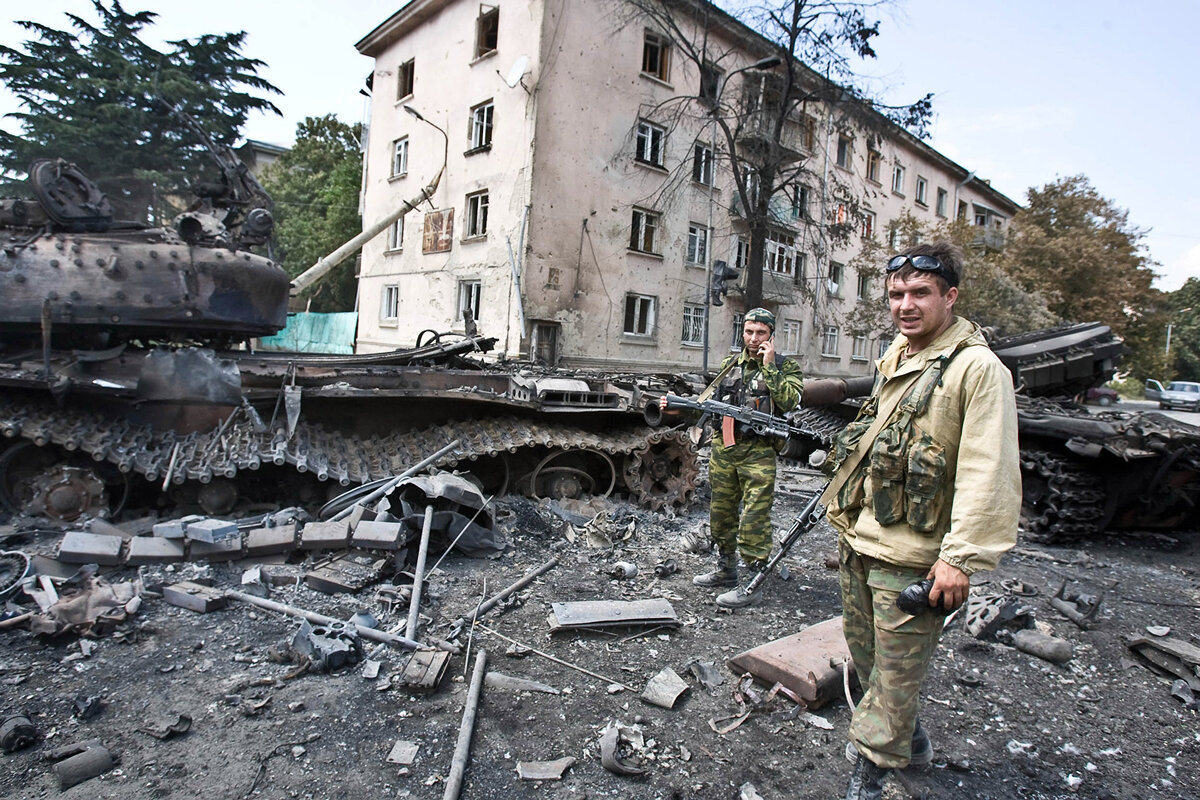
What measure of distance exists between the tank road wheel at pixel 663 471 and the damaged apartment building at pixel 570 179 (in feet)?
32.3

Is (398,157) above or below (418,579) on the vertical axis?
above

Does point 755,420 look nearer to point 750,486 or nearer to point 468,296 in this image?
point 750,486

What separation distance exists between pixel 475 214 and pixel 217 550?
14888mm

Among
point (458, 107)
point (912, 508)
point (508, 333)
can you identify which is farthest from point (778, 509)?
point (458, 107)

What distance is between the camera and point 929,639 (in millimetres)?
2371

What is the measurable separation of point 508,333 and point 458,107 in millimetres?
6771

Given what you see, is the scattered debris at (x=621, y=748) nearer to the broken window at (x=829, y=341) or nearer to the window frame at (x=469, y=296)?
the window frame at (x=469, y=296)

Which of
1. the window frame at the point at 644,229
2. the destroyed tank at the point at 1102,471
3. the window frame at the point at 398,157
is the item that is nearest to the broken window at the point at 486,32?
the window frame at the point at 398,157

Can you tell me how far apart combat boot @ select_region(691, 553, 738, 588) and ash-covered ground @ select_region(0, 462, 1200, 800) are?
226 mm

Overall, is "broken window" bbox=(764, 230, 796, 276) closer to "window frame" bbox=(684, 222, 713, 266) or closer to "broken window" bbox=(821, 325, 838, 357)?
"broken window" bbox=(821, 325, 838, 357)

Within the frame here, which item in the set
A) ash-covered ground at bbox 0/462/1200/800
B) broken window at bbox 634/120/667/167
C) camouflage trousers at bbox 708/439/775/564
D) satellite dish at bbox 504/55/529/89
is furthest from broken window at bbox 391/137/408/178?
camouflage trousers at bbox 708/439/775/564

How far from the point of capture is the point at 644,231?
1908 centimetres

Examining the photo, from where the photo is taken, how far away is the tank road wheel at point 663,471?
7.09 meters

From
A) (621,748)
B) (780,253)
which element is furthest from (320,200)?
(621,748)
